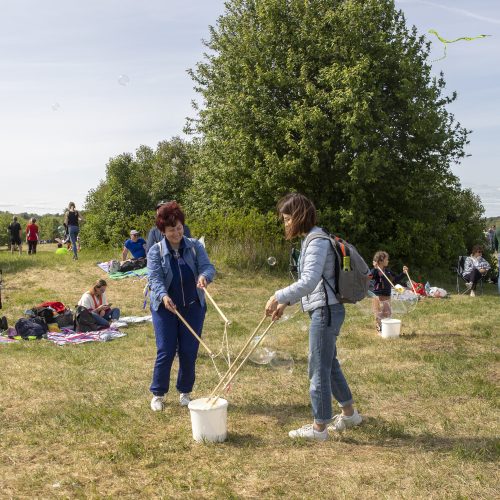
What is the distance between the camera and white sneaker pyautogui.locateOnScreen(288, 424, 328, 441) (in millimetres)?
4492

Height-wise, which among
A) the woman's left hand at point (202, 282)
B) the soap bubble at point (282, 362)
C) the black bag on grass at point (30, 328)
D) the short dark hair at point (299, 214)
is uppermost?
the short dark hair at point (299, 214)

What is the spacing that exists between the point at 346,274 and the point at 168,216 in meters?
1.76

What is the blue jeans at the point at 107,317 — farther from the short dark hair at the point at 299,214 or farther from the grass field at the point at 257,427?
the short dark hair at the point at 299,214

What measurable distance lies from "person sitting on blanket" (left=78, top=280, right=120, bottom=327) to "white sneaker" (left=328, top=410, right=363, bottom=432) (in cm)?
623

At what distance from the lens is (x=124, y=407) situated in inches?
215

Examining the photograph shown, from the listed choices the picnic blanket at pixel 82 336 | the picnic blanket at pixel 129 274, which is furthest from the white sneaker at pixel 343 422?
the picnic blanket at pixel 129 274

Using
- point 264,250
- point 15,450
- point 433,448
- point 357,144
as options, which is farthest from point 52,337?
point 357,144

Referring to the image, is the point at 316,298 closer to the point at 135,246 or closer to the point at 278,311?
the point at 278,311

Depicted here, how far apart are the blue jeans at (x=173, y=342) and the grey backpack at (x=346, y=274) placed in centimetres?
157

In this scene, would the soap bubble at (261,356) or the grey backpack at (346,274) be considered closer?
the grey backpack at (346,274)

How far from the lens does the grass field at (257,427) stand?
381 cm

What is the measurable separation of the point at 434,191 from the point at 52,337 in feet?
50.8

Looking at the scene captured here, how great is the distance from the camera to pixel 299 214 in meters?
4.26

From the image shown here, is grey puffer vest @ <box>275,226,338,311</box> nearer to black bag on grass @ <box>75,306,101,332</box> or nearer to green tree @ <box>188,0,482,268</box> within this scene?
black bag on grass @ <box>75,306,101,332</box>
